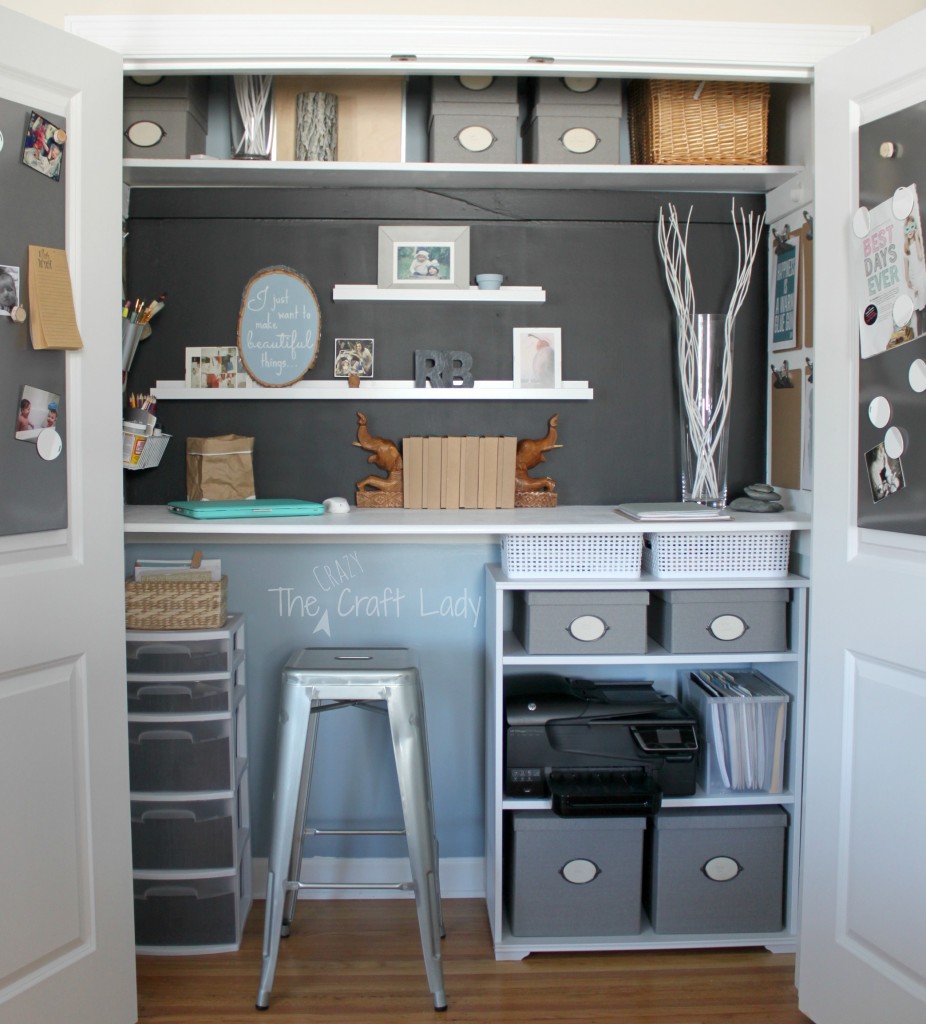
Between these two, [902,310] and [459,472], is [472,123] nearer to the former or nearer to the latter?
[459,472]

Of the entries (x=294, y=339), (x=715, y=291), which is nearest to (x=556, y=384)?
(x=715, y=291)

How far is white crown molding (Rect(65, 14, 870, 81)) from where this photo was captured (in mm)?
2113

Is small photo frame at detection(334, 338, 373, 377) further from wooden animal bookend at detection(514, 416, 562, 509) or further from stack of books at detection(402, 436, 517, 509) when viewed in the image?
wooden animal bookend at detection(514, 416, 562, 509)

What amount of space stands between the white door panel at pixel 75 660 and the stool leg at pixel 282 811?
→ 296mm

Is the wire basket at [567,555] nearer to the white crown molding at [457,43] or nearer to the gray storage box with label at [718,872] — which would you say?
the gray storage box with label at [718,872]

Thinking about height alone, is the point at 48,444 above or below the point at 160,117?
below

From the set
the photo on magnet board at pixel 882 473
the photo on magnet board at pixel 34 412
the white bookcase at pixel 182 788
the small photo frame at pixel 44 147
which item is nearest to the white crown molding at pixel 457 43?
the small photo frame at pixel 44 147

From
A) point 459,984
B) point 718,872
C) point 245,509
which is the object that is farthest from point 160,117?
point 718,872

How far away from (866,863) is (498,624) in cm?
95

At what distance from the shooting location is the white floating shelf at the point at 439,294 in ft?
8.30

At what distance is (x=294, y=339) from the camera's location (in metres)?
2.58

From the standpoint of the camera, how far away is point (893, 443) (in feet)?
6.00

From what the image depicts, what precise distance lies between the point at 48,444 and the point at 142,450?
68 cm

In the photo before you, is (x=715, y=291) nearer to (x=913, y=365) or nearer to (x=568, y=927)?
(x=913, y=365)
